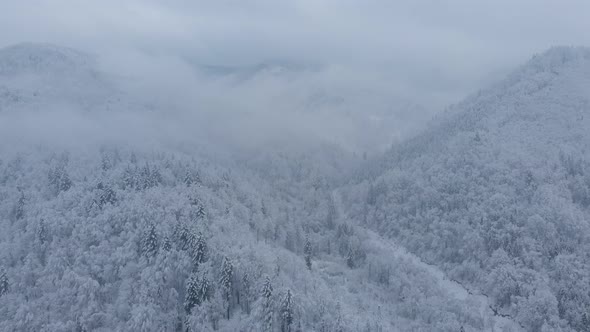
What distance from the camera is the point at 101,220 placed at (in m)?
148

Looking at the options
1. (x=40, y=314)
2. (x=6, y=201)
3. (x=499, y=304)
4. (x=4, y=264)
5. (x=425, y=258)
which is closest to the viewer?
(x=40, y=314)

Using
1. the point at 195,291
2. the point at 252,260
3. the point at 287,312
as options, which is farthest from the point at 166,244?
the point at 287,312

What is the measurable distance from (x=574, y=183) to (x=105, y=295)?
189320 millimetres

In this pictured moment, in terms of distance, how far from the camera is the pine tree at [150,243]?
134 m

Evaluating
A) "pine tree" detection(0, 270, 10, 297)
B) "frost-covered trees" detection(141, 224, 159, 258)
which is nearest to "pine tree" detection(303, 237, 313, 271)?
"frost-covered trees" detection(141, 224, 159, 258)

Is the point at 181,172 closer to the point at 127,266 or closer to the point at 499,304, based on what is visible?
the point at 127,266

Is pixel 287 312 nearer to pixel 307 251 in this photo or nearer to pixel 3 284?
pixel 307 251

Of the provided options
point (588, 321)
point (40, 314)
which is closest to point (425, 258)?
point (588, 321)

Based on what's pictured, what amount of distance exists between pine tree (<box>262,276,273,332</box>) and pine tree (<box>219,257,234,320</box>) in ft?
39.0

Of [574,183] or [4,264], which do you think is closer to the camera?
[4,264]

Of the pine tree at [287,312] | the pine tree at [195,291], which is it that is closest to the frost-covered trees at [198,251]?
the pine tree at [195,291]

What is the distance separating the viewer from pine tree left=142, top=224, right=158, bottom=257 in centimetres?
13450

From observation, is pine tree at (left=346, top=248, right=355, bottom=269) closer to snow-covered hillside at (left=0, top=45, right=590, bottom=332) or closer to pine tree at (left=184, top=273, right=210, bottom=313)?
snow-covered hillside at (left=0, top=45, right=590, bottom=332)

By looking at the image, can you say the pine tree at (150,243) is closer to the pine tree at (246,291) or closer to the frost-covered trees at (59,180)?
the pine tree at (246,291)
